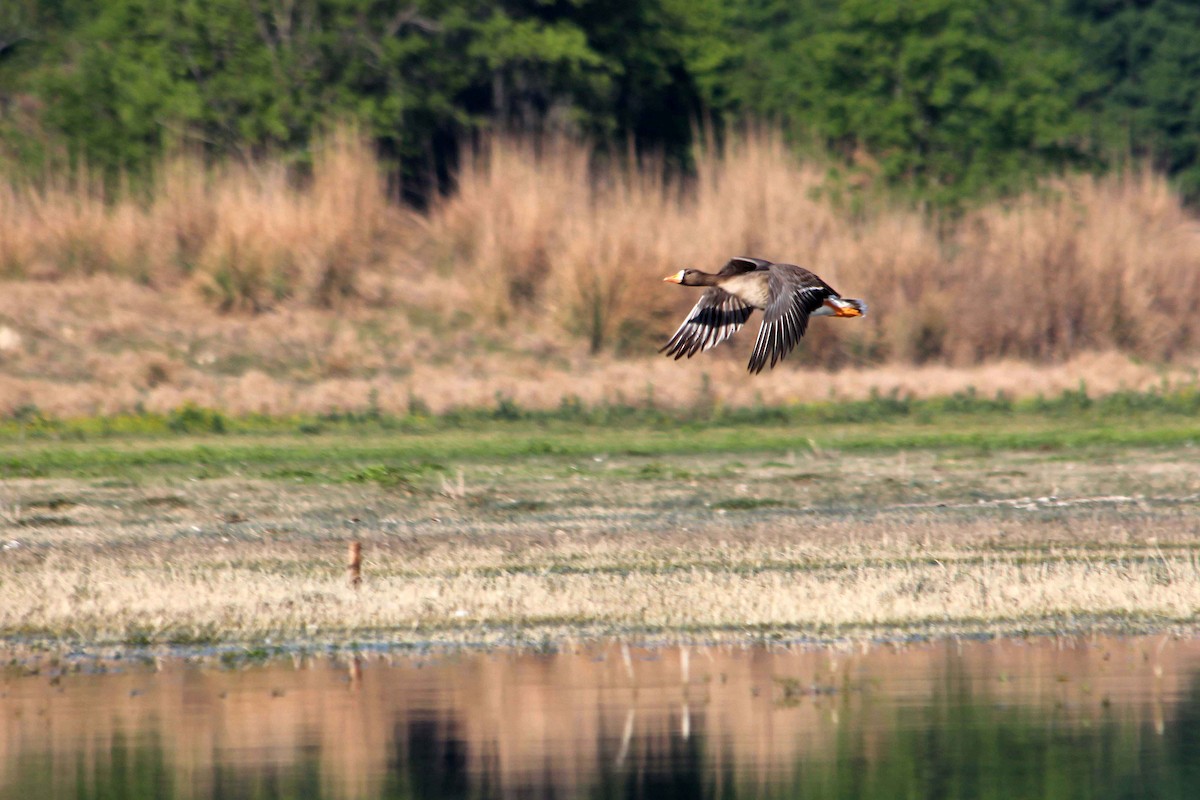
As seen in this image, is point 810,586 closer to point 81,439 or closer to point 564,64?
point 81,439

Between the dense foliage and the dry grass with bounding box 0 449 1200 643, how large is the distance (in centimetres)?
1729

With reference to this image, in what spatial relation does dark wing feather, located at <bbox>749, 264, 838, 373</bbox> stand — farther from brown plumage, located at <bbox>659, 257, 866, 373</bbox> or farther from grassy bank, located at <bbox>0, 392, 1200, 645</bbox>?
grassy bank, located at <bbox>0, 392, 1200, 645</bbox>

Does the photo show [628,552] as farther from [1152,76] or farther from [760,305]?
[1152,76]

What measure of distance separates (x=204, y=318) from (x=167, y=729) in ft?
70.0

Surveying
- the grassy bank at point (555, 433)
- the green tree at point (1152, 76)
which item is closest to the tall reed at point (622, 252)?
the grassy bank at point (555, 433)

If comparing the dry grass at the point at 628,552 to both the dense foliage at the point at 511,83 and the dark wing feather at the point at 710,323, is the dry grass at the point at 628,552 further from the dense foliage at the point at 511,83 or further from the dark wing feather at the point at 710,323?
the dense foliage at the point at 511,83

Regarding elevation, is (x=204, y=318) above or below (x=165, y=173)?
below

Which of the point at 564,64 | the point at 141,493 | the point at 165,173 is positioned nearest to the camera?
the point at 141,493

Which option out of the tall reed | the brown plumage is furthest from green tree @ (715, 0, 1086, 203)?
the brown plumage

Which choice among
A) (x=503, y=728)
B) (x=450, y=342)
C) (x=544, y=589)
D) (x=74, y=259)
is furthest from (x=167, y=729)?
(x=74, y=259)

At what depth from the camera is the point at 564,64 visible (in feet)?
140

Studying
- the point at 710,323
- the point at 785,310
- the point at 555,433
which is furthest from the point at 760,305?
the point at 555,433

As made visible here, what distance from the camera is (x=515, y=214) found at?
32.7 metres

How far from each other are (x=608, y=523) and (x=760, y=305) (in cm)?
574
